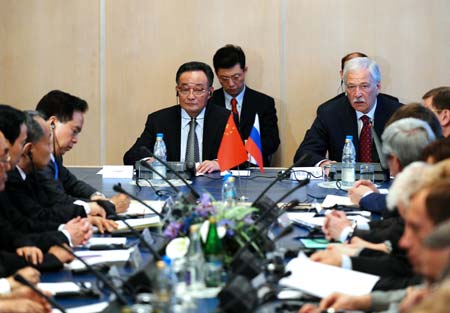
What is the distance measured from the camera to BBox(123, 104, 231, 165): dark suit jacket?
259 inches

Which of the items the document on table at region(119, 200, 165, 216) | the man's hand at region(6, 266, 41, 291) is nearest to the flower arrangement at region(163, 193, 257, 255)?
the man's hand at region(6, 266, 41, 291)

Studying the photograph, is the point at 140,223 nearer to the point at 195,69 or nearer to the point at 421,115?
the point at 421,115

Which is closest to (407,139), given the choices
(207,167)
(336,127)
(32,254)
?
(32,254)

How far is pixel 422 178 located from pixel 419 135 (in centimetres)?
81

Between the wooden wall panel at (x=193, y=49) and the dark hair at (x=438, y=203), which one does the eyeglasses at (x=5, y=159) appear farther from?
the wooden wall panel at (x=193, y=49)

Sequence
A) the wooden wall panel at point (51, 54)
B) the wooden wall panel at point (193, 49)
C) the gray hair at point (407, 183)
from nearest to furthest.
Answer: the gray hair at point (407, 183), the wooden wall panel at point (193, 49), the wooden wall panel at point (51, 54)

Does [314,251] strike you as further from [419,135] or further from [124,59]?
[124,59]

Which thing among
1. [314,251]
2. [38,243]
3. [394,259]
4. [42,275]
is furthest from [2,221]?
[394,259]

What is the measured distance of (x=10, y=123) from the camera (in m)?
3.90

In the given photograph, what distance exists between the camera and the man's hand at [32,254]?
3.42m

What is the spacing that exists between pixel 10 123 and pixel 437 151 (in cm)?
192

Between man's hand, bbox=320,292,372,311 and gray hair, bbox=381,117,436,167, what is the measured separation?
0.92 m

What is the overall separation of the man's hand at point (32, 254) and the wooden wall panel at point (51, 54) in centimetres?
468

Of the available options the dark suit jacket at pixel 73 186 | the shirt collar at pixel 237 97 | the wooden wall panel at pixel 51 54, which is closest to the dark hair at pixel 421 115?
the dark suit jacket at pixel 73 186
